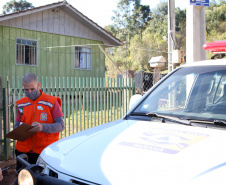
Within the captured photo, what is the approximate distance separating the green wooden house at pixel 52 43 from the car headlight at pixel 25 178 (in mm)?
11123

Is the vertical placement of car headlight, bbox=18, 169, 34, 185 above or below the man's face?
below

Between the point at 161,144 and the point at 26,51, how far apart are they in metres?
12.3

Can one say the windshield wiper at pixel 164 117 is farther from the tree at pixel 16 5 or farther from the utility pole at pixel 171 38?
the tree at pixel 16 5

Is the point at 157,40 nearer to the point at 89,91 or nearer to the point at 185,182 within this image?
the point at 89,91

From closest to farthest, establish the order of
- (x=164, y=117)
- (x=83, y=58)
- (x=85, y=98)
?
(x=164, y=117) → (x=85, y=98) → (x=83, y=58)

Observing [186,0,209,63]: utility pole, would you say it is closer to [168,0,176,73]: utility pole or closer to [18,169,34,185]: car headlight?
[168,0,176,73]: utility pole

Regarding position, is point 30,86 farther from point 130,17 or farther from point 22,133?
point 130,17

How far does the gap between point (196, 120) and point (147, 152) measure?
0.74 meters

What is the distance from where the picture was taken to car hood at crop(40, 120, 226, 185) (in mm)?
1544

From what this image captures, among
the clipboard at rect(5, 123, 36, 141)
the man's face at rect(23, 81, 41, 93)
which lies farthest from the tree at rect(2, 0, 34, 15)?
the clipboard at rect(5, 123, 36, 141)

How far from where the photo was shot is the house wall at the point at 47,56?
12305 mm

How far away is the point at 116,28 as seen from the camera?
192 ft

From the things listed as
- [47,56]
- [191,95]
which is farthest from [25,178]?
[47,56]

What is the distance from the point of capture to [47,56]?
13.7 m
